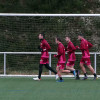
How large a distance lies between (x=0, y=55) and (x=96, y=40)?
3.92 metres

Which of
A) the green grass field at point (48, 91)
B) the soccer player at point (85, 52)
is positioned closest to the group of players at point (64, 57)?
the soccer player at point (85, 52)

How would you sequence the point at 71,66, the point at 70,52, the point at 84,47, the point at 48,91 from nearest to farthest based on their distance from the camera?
1. the point at 48,91
2. the point at 84,47
3. the point at 70,52
4. the point at 71,66

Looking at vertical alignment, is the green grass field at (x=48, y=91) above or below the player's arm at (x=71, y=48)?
below

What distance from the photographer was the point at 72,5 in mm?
21422

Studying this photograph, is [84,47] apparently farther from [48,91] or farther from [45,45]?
[48,91]

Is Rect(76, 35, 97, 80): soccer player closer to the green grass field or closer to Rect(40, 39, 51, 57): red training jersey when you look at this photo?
Rect(40, 39, 51, 57): red training jersey

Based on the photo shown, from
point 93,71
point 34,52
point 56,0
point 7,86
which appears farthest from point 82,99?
point 56,0

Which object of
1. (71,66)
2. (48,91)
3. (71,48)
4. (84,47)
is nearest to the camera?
(48,91)

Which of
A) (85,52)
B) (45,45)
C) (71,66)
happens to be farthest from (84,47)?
(45,45)

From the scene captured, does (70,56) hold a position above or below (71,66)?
above

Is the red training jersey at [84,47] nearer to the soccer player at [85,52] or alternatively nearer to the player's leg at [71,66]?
the soccer player at [85,52]

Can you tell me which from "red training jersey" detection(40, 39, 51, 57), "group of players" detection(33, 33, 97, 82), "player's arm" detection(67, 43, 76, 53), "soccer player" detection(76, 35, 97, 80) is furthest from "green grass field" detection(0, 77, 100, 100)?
"player's arm" detection(67, 43, 76, 53)

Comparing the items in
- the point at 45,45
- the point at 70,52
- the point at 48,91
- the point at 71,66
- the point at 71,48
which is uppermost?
the point at 45,45

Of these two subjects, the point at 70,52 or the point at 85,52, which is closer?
the point at 85,52
